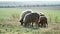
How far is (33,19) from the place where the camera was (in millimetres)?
1706

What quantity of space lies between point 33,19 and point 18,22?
0.22 metres

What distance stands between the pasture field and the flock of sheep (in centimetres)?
5

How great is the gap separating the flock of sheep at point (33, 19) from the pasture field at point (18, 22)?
52mm

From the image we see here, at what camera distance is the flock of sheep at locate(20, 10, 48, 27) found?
65.1 inches

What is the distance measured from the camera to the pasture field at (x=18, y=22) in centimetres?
156

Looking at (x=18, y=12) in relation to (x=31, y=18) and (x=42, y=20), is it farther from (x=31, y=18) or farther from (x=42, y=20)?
(x=42, y=20)

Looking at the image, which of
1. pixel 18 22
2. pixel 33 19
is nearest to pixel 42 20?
pixel 33 19

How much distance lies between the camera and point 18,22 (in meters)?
1.63

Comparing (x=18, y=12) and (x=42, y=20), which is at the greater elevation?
(x=18, y=12)

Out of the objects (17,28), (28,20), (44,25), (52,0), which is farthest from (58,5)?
(17,28)

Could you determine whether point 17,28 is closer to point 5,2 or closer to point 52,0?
point 5,2

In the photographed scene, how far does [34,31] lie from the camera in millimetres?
1572

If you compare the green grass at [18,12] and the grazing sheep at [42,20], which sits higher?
the green grass at [18,12]

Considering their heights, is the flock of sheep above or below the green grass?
below
